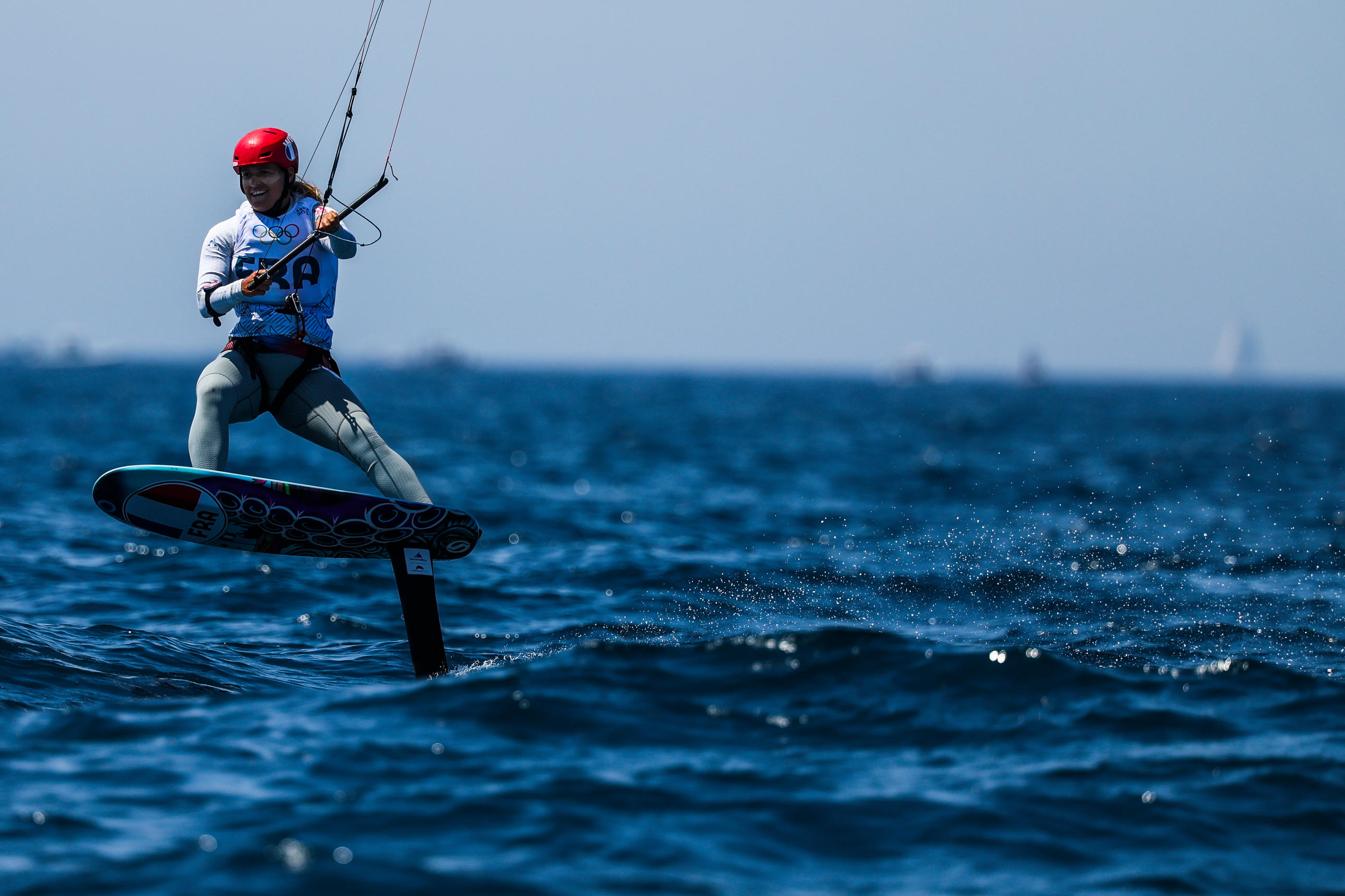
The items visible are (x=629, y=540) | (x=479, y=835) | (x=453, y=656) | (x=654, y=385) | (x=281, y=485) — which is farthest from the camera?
(x=654, y=385)

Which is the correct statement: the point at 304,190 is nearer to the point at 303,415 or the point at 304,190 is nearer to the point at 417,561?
the point at 303,415

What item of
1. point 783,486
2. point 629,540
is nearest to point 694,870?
point 629,540

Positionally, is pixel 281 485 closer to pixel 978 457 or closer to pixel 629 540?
pixel 629 540

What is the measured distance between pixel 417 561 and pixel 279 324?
167cm

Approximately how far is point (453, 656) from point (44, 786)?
3779mm

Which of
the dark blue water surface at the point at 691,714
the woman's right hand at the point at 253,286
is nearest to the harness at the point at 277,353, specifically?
the woman's right hand at the point at 253,286

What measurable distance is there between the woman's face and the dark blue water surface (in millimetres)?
2915

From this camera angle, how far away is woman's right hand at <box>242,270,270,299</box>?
24.8 feet

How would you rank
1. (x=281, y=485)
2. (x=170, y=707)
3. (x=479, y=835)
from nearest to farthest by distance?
(x=479, y=835) → (x=170, y=707) → (x=281, y=485)

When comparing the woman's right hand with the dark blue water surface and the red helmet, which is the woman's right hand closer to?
the red helmet

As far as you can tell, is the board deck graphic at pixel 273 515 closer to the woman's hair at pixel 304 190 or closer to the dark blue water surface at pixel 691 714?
the dark blue water surface at pixel 691 714

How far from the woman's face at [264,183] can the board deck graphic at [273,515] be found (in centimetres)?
163

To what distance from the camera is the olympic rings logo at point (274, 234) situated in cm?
788

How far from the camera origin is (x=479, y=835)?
5.45 meters
